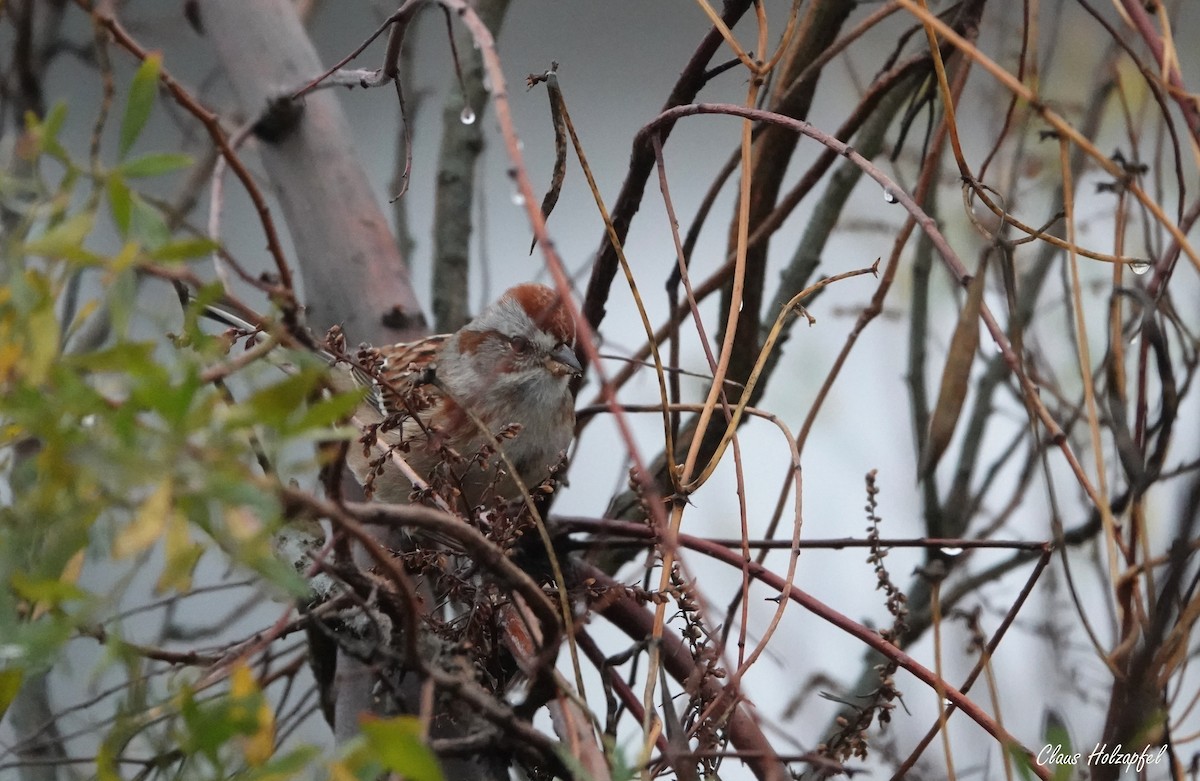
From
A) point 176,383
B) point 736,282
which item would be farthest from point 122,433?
point 736,282

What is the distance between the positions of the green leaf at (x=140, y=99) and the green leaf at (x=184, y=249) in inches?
3.6

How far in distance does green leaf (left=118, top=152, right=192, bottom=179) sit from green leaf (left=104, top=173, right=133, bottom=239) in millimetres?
12

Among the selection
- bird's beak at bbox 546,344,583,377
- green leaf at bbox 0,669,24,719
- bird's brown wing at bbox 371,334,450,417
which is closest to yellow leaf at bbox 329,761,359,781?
green leaf at bbox 0,669,24,719

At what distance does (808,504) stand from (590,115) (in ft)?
4.10

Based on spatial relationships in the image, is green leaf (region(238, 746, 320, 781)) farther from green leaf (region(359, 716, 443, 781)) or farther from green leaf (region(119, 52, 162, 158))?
green leaf (region(119, 52, 162, 158))

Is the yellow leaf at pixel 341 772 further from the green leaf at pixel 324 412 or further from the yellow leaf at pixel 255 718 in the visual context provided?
the green leaf at pixel 324 412

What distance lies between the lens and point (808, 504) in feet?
9.95

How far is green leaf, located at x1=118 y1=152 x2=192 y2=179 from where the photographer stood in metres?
0.67

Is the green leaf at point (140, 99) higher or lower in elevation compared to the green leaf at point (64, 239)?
higher

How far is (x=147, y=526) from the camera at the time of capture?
0.56 metres

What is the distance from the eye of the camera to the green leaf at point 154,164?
0.67m

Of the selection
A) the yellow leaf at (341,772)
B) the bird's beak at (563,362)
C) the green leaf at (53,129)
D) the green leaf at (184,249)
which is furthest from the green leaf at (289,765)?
the bird's beak at (563,362)

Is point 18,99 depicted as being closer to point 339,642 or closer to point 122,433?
point 339,642

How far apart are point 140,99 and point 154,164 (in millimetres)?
51
